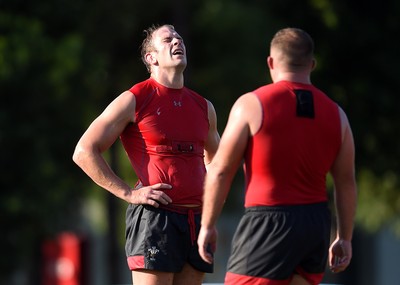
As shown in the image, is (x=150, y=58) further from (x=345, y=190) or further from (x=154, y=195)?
(x=345, y=190)

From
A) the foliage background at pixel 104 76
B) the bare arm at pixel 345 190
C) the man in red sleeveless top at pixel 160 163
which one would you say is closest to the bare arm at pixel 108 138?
the man in red sleeveless top at pixel 160 163

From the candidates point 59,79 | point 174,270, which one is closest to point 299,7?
point 59,79

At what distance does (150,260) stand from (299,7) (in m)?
14.6

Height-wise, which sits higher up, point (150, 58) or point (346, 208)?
point (150, 58)

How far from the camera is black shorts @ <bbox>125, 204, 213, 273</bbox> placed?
8.12 metres

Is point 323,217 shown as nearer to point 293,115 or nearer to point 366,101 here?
point 293,115

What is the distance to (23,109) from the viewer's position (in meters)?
21.5

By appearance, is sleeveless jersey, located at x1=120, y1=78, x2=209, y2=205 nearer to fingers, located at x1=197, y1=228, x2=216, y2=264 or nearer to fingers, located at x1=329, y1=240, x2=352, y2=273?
fingers, located at x1=197, y1=228, x2=216, y2=264

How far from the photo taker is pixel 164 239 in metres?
8.16

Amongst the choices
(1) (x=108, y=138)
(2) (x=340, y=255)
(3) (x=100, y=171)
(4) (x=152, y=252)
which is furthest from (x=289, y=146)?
(3) (x=100, y=171)

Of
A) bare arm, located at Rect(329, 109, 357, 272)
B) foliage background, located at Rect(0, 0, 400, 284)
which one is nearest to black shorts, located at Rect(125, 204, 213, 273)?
bare arm, located at Rect(329, 109, 357, 272)

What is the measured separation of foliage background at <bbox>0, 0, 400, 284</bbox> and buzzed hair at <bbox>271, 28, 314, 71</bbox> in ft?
43.2

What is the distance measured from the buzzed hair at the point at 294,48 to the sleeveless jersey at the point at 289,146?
0.12 m

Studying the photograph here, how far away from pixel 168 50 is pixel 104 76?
17840 millimetres
